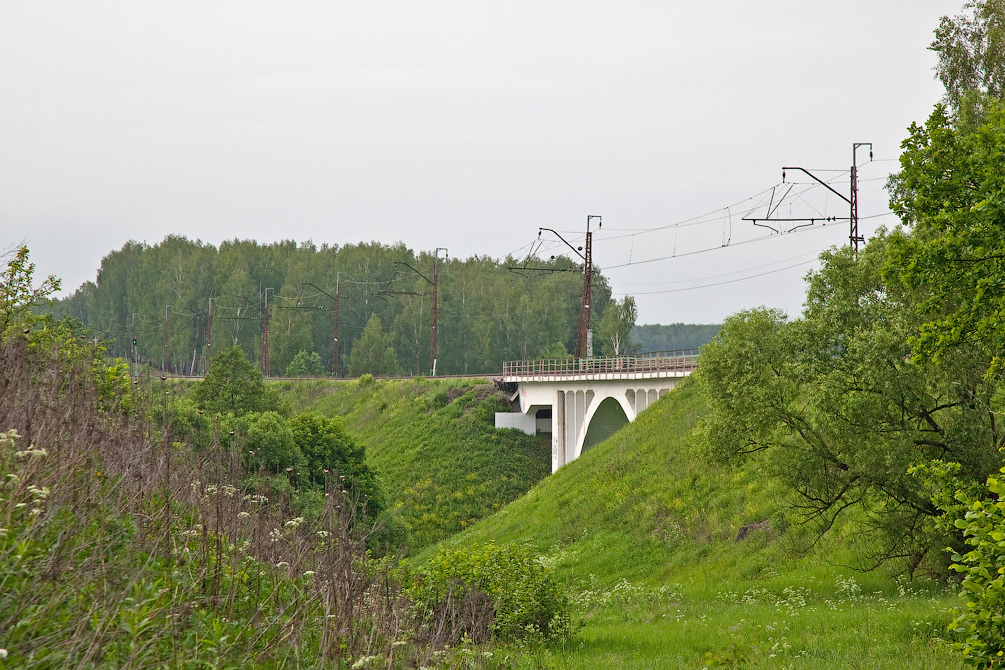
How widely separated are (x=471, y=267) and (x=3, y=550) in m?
116

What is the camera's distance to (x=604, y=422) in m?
49.6

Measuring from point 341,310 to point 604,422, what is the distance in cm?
5939

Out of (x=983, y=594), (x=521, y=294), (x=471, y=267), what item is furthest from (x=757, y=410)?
(x=471, y=267)

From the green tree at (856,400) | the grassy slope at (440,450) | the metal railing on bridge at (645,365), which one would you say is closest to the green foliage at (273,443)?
the grassy slope at (440,450)

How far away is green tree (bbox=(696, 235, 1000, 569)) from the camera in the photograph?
→ 1569 cm

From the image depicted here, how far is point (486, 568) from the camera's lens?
45.3 feet

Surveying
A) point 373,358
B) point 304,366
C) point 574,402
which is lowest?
point 574,402

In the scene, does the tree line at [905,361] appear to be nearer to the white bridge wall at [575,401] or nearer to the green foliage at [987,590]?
the green foliage at [987,590]

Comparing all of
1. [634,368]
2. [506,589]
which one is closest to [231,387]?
[634,368]

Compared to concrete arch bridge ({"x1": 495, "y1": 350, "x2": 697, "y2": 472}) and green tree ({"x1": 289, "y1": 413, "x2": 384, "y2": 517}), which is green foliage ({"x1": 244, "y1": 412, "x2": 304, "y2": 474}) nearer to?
green tree ({"x1": 289, "y1": 413, "x2": 384, "y2": 517})

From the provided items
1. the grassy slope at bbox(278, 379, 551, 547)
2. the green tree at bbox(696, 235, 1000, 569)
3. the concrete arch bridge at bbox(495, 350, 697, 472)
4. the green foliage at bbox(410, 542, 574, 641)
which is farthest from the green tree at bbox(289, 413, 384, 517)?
the concrete arch bridge at bbox(495, 350, 697, 472)

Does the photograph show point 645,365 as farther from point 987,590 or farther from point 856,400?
point 987,590

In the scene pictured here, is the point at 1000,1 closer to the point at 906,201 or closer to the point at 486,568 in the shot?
the point at 906,201

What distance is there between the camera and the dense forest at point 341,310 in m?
94.0
